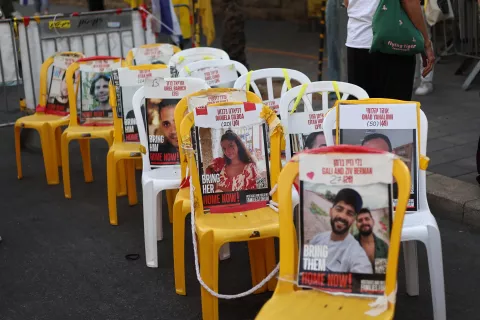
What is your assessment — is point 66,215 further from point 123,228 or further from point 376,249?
point 376,249

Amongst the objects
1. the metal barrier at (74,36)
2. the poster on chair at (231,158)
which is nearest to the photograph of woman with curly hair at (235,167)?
the poster on chair at (231,158)

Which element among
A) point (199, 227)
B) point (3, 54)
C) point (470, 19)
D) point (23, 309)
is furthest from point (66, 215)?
point (470, 19)

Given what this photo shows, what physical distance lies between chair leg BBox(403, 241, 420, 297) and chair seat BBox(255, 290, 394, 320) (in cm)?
142

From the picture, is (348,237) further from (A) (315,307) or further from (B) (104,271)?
(B) (104,271)

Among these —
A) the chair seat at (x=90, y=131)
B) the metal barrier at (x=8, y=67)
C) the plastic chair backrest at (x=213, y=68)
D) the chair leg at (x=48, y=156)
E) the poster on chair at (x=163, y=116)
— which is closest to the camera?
the poster on chair at (x=163, y=116)

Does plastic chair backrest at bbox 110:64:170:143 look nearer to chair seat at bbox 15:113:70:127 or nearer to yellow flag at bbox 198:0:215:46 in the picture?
chair seat at bbox 15:113:70:127

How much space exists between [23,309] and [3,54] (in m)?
4.98

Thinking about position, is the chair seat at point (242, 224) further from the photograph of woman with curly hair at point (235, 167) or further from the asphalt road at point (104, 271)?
the asphalt road at point (104, 271)

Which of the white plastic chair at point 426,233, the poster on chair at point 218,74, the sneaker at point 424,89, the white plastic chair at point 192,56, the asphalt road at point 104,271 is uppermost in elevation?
the white plastic chair at point 192,56

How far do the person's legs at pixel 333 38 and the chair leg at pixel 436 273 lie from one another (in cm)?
517

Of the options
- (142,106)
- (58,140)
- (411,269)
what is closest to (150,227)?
(142,106)

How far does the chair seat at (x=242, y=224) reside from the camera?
435 centimetres

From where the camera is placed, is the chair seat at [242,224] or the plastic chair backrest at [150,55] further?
the plastic chair backrest at [150,55]

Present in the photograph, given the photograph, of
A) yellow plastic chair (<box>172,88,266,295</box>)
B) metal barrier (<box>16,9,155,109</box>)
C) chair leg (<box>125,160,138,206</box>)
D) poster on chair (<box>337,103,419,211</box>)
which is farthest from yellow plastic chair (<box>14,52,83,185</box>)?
poster on chair (<box>337,103,419,211</box>)
